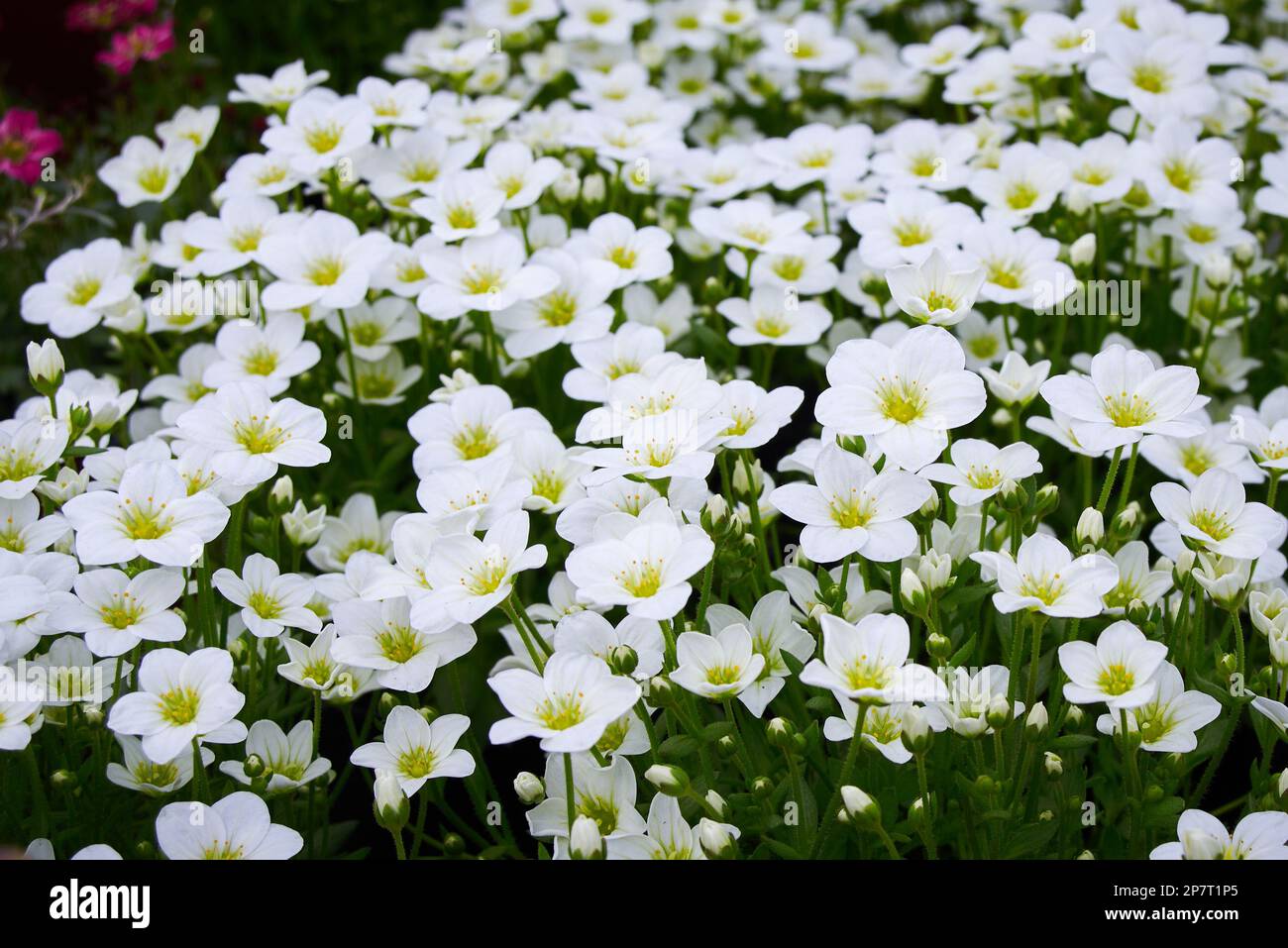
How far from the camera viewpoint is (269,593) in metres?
1.98

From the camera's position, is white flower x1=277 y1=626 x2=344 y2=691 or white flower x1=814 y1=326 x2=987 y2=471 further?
white flower x1=277 y1=626 x2=344 y2=691

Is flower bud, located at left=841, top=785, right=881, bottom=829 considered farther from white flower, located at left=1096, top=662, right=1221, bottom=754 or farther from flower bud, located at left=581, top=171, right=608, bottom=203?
flower bud, located at left=581, top=171, right=608, bottom=203

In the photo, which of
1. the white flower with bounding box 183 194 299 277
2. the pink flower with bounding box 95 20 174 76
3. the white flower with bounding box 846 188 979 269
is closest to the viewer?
the white flower with bounding box 846 188 979 269

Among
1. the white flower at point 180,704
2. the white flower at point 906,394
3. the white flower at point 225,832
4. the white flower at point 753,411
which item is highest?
the white flower at point 906,394

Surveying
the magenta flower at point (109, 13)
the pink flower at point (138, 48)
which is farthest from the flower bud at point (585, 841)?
the magenta flower at point (109, 13)

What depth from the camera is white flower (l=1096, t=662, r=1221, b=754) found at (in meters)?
1.76

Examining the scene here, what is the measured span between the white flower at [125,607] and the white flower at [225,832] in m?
0.25

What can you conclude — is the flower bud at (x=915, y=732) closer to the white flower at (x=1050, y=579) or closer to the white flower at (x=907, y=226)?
the white flower at (x=1050, y=579)

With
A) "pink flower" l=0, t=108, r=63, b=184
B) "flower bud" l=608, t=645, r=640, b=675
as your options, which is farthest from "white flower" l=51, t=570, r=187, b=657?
"pink flower" l=0, t=108, r=63, b=184

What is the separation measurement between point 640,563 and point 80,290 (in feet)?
5.21

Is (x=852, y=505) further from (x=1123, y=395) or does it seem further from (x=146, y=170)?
(x=146, y=170)

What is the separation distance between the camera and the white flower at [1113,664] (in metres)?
1.70

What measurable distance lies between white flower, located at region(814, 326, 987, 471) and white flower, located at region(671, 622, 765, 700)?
338 mm

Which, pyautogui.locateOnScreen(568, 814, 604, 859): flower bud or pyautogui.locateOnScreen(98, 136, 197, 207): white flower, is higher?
pyautogui.locateOnScreen(98, 136, 197, 207): white flower
